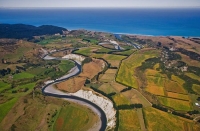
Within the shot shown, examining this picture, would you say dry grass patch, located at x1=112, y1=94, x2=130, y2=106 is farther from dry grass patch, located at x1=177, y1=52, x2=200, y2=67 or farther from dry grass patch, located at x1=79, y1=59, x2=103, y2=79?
dry grass patch, located at x1=177, y1=52, x2=200, y2=67

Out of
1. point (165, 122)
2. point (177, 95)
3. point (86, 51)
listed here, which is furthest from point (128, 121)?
point (86, 51)

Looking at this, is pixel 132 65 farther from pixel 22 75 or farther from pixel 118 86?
pixel 22 75

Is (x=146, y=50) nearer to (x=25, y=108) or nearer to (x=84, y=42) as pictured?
(x=84, y=42)

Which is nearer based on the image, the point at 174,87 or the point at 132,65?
the point at 174,87

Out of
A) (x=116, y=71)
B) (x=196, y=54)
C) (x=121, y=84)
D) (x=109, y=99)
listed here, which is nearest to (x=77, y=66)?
(x=116, y=71)

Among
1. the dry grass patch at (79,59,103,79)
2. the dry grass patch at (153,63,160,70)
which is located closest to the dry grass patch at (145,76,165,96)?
the dry grass patch at (153,63,160,70)

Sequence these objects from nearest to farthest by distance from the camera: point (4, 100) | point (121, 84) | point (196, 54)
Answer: point (4, 100), point (121, 84), point (196, 54)

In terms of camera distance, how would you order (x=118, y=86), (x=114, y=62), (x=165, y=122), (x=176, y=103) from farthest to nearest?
1. (x=114, y=62)
2. (x=118, y=86)
3. (x=176, y=103)
4. (x=165, y=122)
